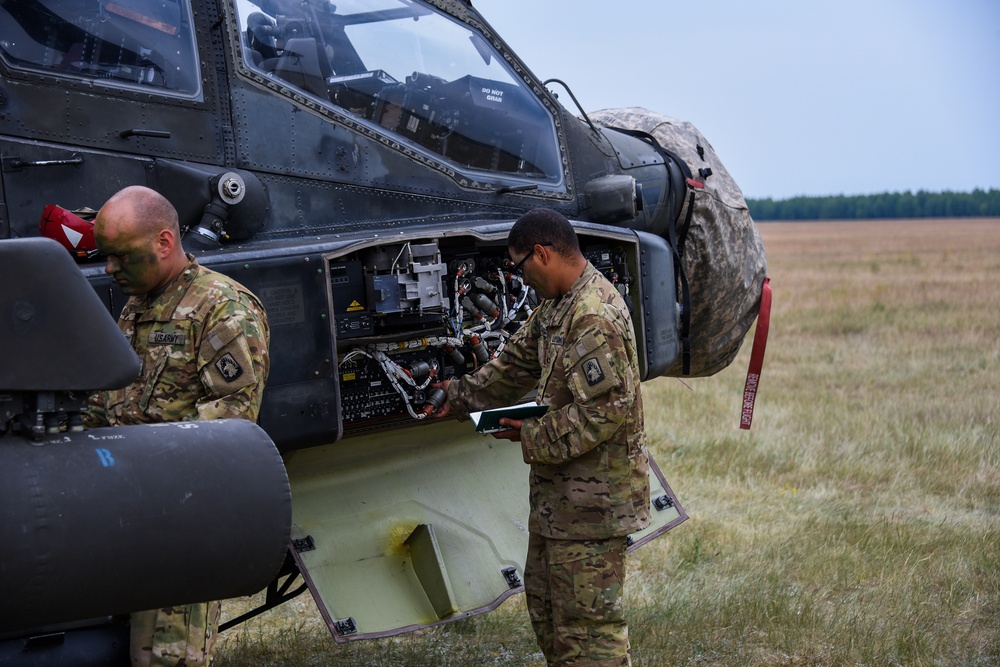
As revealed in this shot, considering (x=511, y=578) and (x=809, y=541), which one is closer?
(x=511, y=578)

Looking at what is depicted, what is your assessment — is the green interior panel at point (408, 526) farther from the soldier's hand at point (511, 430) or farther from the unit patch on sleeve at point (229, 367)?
the unit patch on sleeve at point (229, 367)

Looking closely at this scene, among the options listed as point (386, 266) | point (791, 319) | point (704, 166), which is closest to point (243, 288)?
point (386, 266)

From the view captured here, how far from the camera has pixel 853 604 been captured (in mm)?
5887

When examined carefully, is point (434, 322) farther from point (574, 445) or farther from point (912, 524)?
point (912, 524)

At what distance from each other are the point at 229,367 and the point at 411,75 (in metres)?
2.07

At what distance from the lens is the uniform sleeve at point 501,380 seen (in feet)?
15.5

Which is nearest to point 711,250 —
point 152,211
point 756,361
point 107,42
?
point 756,361

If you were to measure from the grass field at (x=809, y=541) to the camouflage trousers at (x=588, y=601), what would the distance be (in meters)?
1.10

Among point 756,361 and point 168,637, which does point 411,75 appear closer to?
point 756,361

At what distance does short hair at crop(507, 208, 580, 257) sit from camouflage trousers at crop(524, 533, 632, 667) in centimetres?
106

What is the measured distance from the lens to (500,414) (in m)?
4.24

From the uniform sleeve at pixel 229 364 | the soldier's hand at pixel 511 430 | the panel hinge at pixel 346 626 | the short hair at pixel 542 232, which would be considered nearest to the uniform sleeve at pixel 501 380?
the soldier's hand at pixel 511 430

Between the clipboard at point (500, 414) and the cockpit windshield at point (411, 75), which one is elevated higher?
the cockpit windshield at point (411, 75)

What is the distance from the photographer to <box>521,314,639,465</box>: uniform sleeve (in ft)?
13.8
